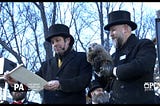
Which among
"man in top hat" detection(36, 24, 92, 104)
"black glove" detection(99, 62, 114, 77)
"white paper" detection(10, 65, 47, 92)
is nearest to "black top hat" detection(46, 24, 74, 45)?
"man in top hat" detection(36, 24, 92, 104)

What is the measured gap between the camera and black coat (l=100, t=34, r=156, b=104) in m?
3.24

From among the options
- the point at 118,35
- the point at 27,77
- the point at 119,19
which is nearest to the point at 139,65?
the point at 118,35

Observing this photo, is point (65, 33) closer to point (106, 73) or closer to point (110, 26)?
point (110, 26)

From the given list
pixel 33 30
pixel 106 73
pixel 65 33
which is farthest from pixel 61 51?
pixel 33 30

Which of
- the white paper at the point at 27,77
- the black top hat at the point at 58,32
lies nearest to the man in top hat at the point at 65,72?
the black top hat at the point at 58,32

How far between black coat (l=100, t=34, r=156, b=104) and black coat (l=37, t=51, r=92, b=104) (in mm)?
381

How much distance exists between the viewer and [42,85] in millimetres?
3500

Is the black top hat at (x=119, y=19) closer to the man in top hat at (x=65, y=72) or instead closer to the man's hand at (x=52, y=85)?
the man in top hat at (x=65, y=72)

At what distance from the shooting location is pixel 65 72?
12.8 ft

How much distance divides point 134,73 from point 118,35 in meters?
0.47

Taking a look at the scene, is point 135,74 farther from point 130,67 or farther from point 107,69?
point 107,69

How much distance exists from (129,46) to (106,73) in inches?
13.9

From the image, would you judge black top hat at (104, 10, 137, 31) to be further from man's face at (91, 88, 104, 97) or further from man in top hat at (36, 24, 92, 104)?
man's face at (91, 88, 104, 97)

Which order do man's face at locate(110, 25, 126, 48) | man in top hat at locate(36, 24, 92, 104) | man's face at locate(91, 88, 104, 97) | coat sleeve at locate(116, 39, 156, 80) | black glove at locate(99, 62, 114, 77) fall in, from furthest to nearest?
man's face at locate(91, 88, 104, 97)
man in top hat at locate(36, 24, 92, 104)
man's face at locate(110, 25, 126, 48)
black glove at locate(99, 62, 114, 77)
coat sleeve at locate(116, 39, 156, 80)
